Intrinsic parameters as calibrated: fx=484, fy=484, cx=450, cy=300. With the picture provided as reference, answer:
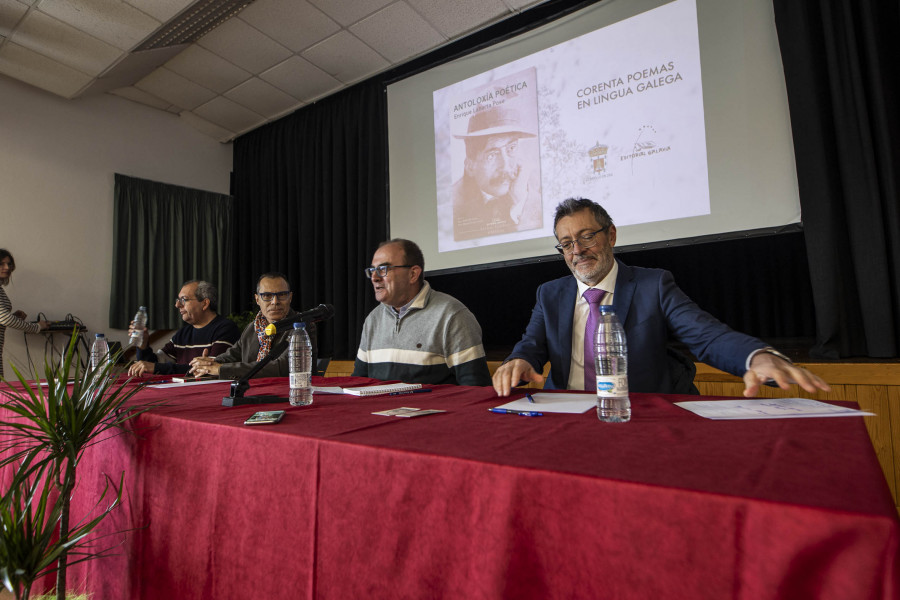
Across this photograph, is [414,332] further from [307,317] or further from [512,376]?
[512,376]

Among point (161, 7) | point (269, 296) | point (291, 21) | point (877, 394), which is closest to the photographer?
point (877, 394)

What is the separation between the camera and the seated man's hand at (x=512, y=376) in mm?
1238

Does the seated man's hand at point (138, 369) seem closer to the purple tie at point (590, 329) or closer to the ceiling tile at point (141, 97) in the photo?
the purple tie at point (590, 329)

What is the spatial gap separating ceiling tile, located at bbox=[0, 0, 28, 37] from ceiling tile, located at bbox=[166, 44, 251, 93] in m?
1.05

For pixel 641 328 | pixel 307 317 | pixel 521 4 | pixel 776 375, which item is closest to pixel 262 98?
pixel 521 4

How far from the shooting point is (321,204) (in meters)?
5.01

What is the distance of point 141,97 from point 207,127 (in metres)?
0.70

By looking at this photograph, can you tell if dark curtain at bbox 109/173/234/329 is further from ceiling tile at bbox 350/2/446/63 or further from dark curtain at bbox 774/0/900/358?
dark curtain at bbox 774/0/900/358

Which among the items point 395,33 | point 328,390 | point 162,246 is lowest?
point 328,390

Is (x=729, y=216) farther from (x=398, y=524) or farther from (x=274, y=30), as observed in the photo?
(x=274, y=30)

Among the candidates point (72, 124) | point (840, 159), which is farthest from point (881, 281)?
point (72, 124)

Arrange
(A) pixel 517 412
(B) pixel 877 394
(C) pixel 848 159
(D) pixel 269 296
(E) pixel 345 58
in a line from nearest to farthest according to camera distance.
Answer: (A) pixel 517 412 < (B) pixel 877 394 < (C) pixel 848 159 < (D) pixel 269 296 < (E) pixel 345 58

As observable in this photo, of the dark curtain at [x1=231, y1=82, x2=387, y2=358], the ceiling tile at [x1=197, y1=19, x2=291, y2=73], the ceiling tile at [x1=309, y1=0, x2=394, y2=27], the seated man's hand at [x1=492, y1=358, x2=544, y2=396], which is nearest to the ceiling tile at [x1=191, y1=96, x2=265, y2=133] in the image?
the dark curtain at [x1=231, y1=82, x2=387, y2=358]

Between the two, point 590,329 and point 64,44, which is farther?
point 64,44
